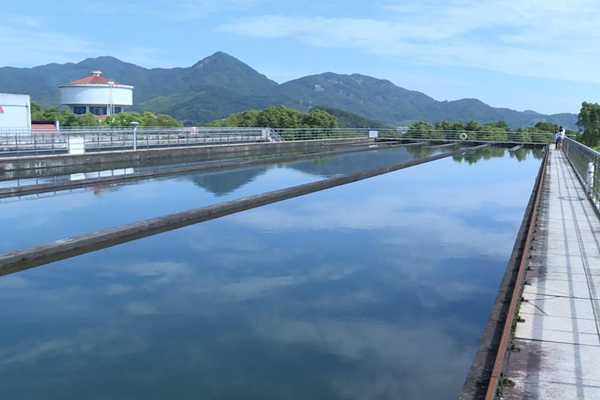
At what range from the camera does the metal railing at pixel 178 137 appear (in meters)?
23.8

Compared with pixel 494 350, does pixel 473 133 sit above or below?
above

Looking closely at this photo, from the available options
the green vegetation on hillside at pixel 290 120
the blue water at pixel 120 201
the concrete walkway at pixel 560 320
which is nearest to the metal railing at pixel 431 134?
the green vegetation on hillside at pixel 290 120

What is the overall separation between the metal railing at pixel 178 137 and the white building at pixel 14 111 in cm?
475

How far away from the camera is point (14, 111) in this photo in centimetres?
4394

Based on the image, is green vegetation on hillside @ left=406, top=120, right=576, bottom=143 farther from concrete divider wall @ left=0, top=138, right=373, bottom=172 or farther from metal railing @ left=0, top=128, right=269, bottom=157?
metal railing @ left=0, top=128, right=269, bottom=157

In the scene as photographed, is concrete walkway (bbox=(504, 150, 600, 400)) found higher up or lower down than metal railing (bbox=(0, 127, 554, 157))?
lower down

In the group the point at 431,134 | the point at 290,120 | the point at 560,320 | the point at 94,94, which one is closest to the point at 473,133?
the point at 431,134

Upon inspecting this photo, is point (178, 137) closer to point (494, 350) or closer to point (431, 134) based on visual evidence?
point (494, 350)

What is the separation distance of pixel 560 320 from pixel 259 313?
2965 mm

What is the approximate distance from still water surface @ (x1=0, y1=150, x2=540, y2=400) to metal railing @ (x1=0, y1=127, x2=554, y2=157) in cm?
1460

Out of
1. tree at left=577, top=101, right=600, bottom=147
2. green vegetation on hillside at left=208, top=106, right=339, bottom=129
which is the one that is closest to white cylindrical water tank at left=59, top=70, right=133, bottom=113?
green vegetation on hillside at left=208, top=106, right=339, bottom=129

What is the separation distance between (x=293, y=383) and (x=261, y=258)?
13.0 feet

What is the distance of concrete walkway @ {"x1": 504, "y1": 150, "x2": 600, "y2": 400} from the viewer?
4.18 m

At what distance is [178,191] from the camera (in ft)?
48.7
